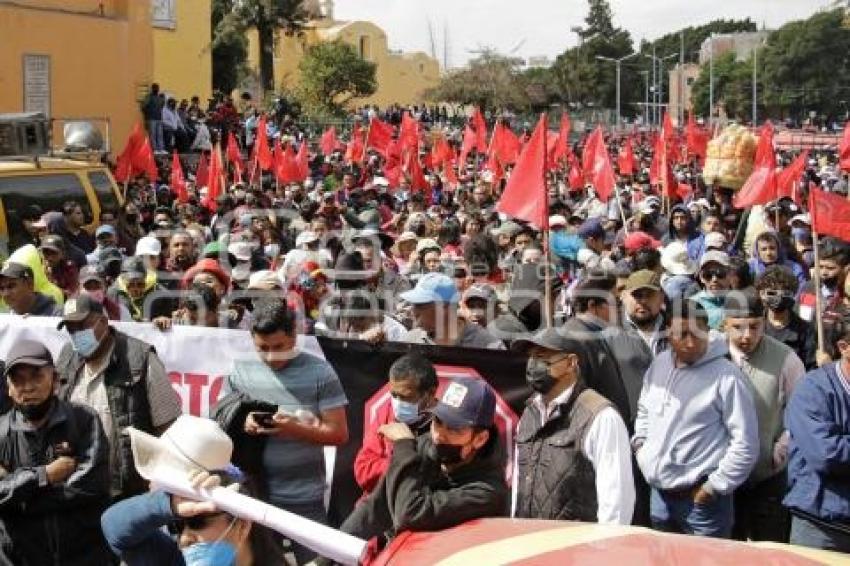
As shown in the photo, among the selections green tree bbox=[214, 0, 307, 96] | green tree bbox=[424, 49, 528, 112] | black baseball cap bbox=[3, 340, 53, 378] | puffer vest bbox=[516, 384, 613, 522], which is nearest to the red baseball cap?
puffer vest bbox=[516, 384, 613, 522]

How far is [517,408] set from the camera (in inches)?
230

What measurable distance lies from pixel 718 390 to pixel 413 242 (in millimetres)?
5531

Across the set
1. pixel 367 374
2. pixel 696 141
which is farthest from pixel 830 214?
pixel 696 141

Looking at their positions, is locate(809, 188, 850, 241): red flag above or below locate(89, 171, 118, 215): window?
below

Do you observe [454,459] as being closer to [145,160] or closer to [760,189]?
[760,189]

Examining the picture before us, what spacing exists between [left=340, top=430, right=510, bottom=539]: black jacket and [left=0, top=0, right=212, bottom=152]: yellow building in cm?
2081

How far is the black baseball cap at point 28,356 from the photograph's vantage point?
4.66m

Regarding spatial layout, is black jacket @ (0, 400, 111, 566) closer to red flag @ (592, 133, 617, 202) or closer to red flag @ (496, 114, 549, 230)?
red flag @ (496, 114, 549, 230)

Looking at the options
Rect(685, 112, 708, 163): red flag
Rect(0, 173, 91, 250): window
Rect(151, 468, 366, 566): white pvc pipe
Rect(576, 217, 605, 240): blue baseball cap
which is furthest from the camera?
Rect(685, 112, 708, 163): red flag

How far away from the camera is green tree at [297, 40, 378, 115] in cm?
4982

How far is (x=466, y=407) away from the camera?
387 centimetres

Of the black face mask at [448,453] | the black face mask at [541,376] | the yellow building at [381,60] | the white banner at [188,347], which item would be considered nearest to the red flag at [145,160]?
Result: the white banner at [188,347]

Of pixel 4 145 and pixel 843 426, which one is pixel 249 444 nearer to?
pixel 843 426

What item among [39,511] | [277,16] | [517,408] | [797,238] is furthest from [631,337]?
[277,16]
